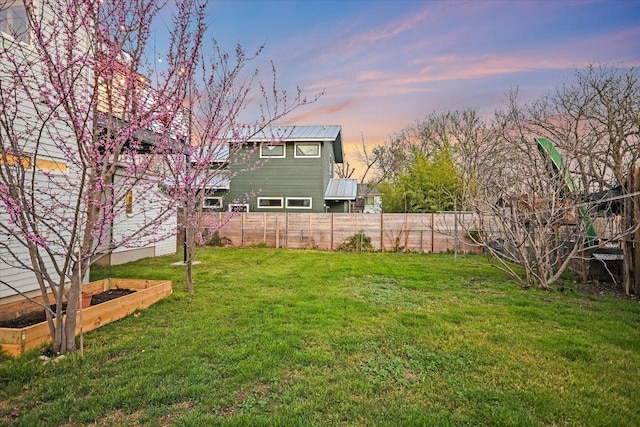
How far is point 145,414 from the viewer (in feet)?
8.05

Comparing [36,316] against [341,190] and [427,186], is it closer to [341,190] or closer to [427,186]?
[341,190]

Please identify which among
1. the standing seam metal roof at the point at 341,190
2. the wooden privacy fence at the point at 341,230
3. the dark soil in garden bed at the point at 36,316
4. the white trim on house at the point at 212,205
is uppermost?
the standing seam metal roof at the point at 341,190

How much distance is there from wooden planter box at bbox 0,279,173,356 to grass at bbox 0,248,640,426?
196 mm

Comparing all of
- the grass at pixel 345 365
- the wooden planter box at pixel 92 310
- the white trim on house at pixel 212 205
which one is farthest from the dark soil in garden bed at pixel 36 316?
the white trim on house at pixel 212 205

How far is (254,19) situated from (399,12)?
13.0 ft

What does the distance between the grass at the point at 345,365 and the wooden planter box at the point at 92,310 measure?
0.64ft

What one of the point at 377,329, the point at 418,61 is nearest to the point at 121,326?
the point at 377,329

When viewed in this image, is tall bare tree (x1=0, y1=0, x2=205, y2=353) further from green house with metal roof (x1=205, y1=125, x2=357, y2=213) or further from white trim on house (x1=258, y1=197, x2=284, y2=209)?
white trim on house (x1=258, y1=197, x2=284, y2=209)

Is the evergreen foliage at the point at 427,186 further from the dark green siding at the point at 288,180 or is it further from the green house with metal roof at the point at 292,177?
the dark green siding at the point at 288,180

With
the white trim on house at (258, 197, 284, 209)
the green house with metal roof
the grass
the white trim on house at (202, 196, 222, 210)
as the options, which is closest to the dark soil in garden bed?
the grass

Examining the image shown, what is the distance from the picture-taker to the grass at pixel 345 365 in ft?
8.16

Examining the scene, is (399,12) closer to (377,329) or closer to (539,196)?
(539,196)

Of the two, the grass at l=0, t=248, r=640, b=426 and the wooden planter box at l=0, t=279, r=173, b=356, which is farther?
the wooden planter box at l=0, t=279, r=173, b=356

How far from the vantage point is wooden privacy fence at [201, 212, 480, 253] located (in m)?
13.8
